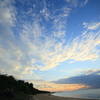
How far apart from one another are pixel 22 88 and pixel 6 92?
135 ft

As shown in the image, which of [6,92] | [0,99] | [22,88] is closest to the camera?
[0,99]

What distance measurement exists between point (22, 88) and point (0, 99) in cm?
4398

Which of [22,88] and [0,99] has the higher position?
[22,88]

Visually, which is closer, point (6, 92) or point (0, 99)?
point (0, 99)

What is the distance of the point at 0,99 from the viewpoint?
40.9ft

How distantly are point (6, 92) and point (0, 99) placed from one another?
2.91 metres

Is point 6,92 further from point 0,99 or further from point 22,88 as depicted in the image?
point 22,88

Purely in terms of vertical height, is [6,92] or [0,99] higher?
[6,92]

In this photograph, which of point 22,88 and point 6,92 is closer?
point 6,92

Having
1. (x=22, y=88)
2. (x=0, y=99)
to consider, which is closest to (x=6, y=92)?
(x=0, y=99)

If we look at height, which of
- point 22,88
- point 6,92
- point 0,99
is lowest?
point 0,99

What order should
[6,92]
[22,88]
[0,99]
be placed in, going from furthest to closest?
1. [22,88]
2. [6,92]
3. [0,99]

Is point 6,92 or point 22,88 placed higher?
point 22,88

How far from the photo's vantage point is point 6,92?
15.3m
